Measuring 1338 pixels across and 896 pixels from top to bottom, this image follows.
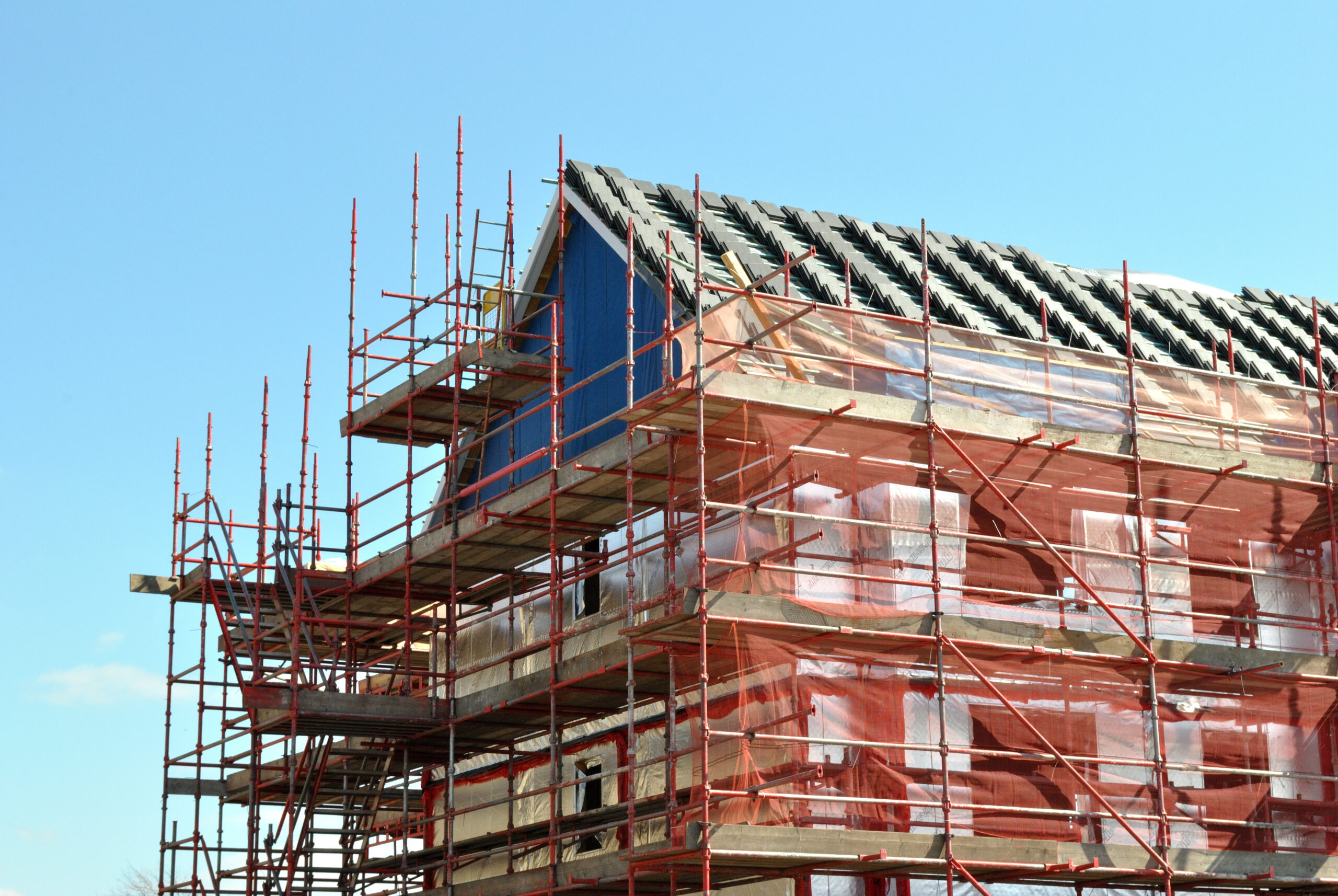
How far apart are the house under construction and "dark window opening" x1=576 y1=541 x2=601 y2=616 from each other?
0.16 feet

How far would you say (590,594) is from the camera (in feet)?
72.2

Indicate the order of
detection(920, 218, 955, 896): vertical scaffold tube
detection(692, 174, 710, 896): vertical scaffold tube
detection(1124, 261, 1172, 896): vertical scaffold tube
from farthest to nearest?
detection(1124, 261, 1172, 896): vertical scaffold tube → detection(920, 218, 955, 896): vertical scaffold tube → detection(692, 174, 710, 896): vertical scaffold tube

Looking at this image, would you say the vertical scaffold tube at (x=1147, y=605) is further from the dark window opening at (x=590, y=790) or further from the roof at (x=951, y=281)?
the dark window opening at (x=590, y=790)

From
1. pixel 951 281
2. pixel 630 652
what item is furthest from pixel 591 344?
pixel 630 652

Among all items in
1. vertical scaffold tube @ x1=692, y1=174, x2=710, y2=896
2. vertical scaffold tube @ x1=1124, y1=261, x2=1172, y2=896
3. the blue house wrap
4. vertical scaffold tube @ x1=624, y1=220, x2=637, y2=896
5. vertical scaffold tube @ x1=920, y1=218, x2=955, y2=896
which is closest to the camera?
vertical scaffold tube @ x1=692, y1=174, x2=710, y2=896

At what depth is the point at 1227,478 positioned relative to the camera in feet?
64.0

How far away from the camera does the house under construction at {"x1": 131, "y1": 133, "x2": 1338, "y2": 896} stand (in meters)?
16.5

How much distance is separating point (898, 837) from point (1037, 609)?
319cm

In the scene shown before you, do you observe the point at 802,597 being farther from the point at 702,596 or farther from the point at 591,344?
the point at 591,344

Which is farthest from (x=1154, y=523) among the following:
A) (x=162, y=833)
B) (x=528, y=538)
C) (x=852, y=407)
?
(x=162, y=833)

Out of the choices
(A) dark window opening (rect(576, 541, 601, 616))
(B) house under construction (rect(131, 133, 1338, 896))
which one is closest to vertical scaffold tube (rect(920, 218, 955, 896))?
(B) house under construction (rect(131, 133, 1338, 896))

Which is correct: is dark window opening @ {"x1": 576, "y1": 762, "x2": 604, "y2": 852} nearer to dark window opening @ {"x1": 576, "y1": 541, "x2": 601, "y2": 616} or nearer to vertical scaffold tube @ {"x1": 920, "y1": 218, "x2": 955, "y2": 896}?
dark window opening @ {"x1": 576, "y1": 541, "x2": 601, "y2": 616}

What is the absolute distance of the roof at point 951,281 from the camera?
22266 millimetres

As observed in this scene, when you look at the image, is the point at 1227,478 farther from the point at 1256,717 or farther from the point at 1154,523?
the point at 1256,717
